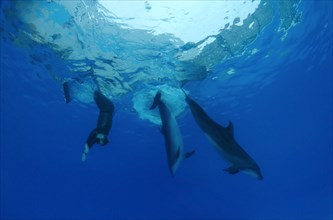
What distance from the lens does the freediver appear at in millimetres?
4371

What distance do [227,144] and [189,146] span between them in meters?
26.1

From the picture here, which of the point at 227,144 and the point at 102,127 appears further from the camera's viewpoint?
the point at 102,127

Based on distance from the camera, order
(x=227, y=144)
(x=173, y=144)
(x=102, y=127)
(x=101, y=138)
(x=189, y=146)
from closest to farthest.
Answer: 1. (x=227, y=144)
2. (x=173, y=144)
3. (x=101, y=138)
4. (x=102, y=127)
5. (x=189, y=146)

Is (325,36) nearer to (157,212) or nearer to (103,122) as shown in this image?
(103,122)

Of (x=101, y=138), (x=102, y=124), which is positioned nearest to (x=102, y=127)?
(x=102, y=124)

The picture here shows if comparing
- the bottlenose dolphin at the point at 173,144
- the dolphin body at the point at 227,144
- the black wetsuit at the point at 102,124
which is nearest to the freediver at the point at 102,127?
the black wetsuit at the point at 102,124

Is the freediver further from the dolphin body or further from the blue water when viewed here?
the blue water

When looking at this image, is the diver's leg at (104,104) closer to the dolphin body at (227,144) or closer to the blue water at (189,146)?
the dolphin body at (227,144)

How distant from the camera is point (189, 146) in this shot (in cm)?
2942

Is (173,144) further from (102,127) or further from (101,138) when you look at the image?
(102,127)

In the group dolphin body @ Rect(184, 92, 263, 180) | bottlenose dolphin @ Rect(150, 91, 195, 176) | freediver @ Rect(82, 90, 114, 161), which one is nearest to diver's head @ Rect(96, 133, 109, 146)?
freediver @ Rect(82, 90, 114, 161)

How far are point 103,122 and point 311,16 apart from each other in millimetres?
15006

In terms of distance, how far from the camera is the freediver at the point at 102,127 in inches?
172

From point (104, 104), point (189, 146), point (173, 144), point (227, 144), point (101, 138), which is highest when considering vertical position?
point (189, 146)
